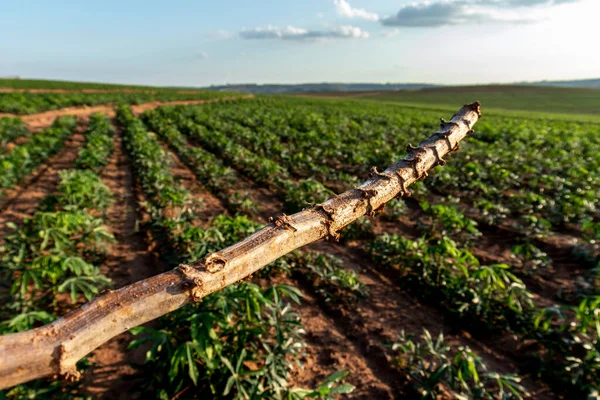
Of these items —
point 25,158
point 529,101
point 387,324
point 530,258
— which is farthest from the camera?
point 529,101

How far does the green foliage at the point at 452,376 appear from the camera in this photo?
241 centimetres

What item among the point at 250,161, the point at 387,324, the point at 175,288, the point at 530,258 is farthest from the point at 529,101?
the point at 175,288

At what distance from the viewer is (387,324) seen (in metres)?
3.50

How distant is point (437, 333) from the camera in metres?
3.42

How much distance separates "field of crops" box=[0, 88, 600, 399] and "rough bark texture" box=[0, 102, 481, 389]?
0.11 ft

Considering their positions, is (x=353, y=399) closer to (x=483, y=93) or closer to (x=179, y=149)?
(x=179, y=149)

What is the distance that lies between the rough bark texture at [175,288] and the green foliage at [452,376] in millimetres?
2035

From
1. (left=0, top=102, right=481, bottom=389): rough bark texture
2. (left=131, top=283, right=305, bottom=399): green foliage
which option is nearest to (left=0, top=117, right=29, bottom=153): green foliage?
(left=131, top=283, right=305, bottom=399): green foliage

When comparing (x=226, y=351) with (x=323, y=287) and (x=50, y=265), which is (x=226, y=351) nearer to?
(x=323, y=287)

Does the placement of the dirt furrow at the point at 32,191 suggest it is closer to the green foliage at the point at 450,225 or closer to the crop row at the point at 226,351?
the crop row at the point at 226,351

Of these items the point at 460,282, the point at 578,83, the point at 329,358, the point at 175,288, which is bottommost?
the point at 329,358

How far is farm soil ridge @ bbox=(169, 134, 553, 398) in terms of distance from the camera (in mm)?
3082

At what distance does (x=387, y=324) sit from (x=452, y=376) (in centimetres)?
105

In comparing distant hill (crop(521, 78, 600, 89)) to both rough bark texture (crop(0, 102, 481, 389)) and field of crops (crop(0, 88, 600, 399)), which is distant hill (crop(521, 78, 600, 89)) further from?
rough bark texture (crop(0, 102, 481, 389))
